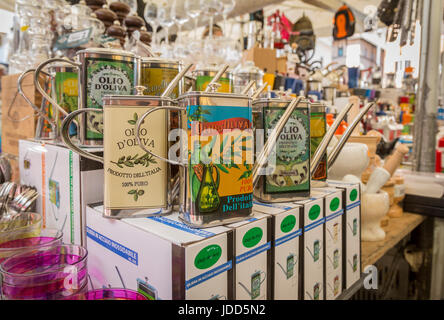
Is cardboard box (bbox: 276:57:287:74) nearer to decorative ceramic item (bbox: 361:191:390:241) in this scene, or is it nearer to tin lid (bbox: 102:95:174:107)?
decorative ceramic item (bbox: 361:191:390:241)

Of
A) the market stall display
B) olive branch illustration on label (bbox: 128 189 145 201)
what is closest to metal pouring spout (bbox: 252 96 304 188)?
the market stall display

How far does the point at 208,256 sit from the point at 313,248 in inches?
12.6

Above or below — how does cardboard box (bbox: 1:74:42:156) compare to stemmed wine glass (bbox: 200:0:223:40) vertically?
below

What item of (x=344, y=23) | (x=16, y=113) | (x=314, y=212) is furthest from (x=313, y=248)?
(x=344, y=23)

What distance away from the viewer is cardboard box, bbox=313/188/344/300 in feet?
2.48

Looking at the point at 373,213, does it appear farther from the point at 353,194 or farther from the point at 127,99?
the point at 127,99

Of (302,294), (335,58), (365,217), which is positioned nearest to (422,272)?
(365,217)

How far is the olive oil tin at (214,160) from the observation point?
1.73 feet

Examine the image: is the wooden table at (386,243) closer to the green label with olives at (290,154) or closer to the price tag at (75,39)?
the green label with olives at (290,154)

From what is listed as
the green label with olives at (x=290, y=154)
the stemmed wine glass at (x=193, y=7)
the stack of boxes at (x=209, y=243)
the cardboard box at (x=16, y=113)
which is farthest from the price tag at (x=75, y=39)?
the stemmed wine glass at (x=193, y=7)

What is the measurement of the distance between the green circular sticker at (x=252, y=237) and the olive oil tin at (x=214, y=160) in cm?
3

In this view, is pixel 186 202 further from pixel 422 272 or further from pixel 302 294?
pixel 422 272

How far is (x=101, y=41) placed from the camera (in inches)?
43.8
